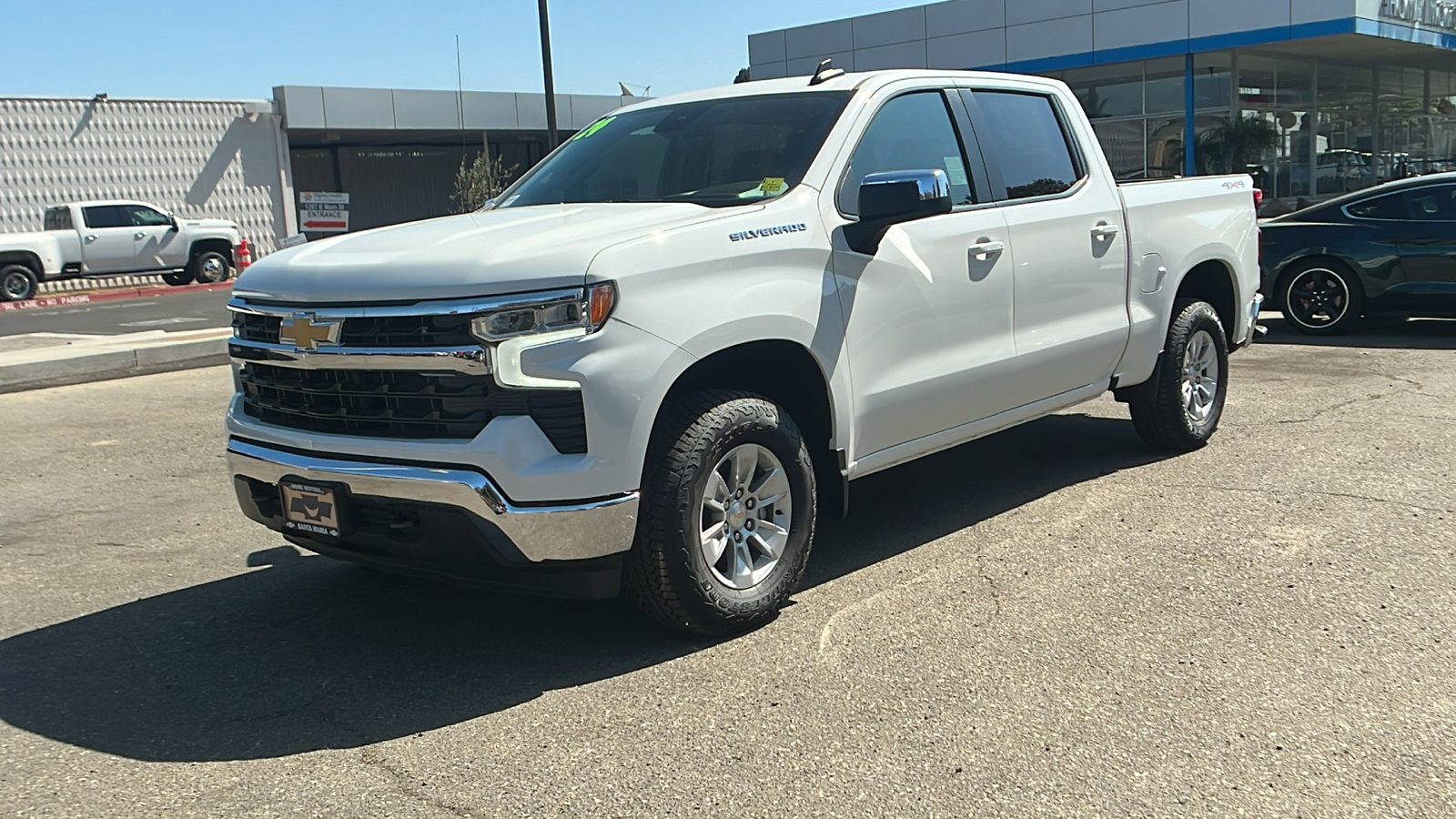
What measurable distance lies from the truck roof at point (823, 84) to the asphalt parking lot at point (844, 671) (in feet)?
6.32

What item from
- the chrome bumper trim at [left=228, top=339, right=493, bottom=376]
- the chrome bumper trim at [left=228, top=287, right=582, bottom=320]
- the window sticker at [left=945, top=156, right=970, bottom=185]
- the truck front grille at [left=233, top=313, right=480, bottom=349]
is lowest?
the chrome bumper trim at [left=228, top=339, right=493, bottom=376]

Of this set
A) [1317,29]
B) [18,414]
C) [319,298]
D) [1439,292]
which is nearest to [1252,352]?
[1439,292]

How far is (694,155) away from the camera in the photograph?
16.9 feet

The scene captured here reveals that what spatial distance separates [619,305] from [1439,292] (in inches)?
379

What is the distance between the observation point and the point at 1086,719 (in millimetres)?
3586

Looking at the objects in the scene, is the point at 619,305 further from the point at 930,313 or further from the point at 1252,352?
the point at 1252,352

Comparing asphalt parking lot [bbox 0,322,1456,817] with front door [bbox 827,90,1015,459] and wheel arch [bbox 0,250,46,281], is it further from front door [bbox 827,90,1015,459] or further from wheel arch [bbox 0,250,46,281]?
wheel arch [bbox 0,250,46,281]

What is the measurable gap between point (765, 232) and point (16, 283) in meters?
23.0

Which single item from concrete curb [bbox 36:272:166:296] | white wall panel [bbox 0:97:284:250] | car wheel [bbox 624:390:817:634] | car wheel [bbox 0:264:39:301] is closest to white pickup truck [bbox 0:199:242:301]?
car wheel [bbox 0:264:39:301]

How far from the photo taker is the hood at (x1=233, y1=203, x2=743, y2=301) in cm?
379

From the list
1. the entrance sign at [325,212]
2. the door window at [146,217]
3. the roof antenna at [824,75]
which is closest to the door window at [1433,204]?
the roof antenna at [824,75]

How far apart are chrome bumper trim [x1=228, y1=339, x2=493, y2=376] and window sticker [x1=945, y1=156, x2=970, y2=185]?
2459mm

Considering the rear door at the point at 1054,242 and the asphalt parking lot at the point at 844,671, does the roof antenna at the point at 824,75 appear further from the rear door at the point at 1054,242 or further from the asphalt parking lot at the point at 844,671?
the asphalt parking lot at the point at 844,671

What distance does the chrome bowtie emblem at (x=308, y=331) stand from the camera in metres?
3.98
